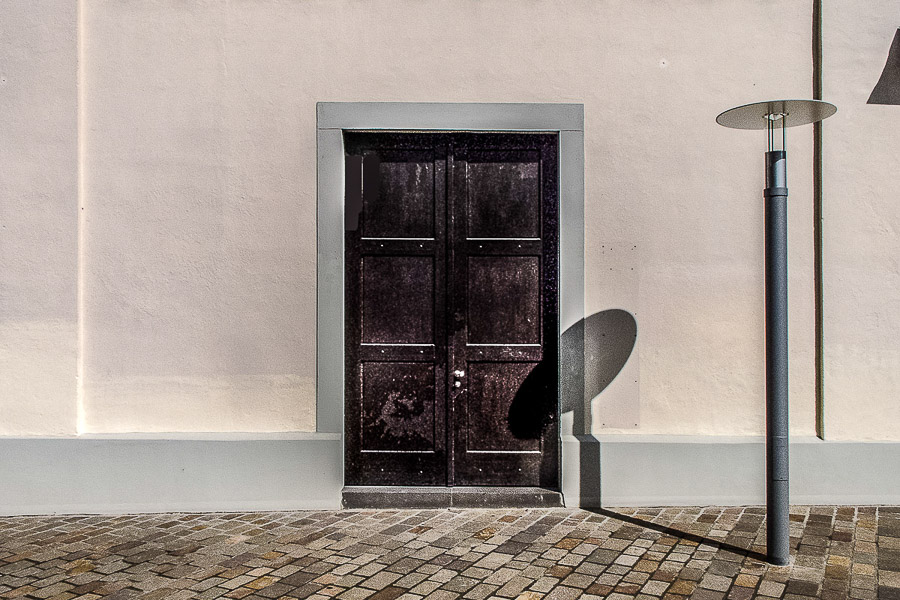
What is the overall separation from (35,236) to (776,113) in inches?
192

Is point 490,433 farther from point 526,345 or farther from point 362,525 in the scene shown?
point 362,525

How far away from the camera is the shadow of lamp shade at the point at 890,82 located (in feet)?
16.8

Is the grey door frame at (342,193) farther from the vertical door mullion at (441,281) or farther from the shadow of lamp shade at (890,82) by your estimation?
the shadow of lamp shade at (890,82)

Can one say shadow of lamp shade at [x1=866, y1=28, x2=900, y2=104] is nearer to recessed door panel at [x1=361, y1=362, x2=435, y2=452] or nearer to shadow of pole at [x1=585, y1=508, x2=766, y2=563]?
shadow of pole at [x1=585, y1=508, x2=766, y2=563]

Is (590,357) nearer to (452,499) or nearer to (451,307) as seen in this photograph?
(451,307)

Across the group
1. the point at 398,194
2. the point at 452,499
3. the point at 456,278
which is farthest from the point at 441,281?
the point at 452,499

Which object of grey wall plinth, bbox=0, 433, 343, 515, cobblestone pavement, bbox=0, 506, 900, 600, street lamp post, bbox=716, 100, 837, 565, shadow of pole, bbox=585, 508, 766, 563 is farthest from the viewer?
grey wall plinth, bbox=0, 433, 343, 515

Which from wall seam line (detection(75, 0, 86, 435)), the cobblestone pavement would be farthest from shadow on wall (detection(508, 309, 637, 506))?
wall seam line (detection(75, 0, 86, 435))

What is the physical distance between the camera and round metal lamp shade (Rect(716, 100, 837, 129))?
373cm

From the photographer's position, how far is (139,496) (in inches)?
198

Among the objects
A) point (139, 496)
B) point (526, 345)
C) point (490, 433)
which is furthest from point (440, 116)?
point (139, 496)

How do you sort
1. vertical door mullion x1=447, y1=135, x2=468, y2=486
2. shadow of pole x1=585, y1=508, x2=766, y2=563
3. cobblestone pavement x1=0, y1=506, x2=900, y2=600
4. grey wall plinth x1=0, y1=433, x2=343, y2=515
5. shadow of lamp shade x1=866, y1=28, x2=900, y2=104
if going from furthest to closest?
vertical door mullion x1=447, y1=135, x2=468, y2=486 → shadow of lamp shade x1=866, y1=28, x2=900, y2=104 → grey wall plinth x1=0, y1=433, x2=343, y2=515 → shadow of pole x1=585, y1=508, x2=766, y2=563 → cobblestone pavement x1=0, y1=506, x2=900, y2=600

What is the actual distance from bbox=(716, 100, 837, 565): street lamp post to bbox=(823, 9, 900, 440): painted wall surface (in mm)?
1444

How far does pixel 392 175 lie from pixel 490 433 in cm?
206
